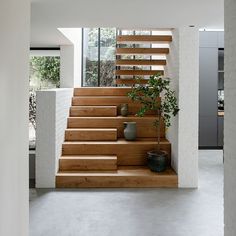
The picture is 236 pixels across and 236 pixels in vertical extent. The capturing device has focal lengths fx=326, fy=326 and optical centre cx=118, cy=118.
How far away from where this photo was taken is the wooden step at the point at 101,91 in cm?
686

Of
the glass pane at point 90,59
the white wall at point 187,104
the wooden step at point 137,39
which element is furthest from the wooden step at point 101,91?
the white wall at point 187,104

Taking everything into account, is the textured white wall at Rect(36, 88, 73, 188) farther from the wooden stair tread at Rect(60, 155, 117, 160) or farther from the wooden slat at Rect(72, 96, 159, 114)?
the wooden slat at Rect(72, 96, 159, 114)

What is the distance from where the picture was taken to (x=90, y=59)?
28.2 ft

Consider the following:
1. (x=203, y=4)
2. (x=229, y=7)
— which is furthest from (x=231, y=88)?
(x=203, y=4)

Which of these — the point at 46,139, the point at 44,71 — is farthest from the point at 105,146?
the point at 44,71

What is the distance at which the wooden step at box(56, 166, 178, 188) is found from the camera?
4891mm

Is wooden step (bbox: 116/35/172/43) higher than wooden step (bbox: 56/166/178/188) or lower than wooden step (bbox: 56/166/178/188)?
higher

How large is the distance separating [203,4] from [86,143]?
9.81ft

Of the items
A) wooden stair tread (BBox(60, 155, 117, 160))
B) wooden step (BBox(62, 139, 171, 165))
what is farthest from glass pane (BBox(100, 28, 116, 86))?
wooden stair tread (BBox(60, 155, 117, 160))

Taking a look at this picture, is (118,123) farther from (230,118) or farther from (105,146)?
(230,118)

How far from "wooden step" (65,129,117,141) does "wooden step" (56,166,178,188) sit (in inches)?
37.7

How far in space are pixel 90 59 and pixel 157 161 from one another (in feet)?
14.4

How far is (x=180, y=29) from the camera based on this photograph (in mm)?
4887

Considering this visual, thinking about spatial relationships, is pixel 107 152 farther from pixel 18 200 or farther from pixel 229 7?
pixel 229 7
